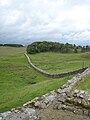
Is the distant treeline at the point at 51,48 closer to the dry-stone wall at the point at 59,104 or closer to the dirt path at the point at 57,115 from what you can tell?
the dry-stone wall at the point at 59,104

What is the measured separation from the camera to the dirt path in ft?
55.7

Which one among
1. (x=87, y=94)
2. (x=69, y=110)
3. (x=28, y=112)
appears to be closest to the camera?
(x=28, y=112)

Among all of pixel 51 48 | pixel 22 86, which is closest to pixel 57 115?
pixel 22 86

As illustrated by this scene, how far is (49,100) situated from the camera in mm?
19375

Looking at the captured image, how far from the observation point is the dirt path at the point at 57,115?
1697cm

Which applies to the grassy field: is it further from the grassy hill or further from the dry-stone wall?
the dry-stone wall

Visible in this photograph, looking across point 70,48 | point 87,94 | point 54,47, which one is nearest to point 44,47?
point 54,47

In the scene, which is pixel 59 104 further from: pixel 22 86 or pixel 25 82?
pixel 25 82

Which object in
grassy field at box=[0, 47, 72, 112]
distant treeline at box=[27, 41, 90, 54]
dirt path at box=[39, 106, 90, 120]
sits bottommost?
grassy field at box=[0, 47, 72, 112]

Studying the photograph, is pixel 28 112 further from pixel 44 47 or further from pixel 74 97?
pixel 44 47

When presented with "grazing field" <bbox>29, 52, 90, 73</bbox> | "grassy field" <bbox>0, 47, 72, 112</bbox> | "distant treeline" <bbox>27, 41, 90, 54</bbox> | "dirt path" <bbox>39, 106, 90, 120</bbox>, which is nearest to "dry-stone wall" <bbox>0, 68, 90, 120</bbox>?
"dirt path" <bbox>39, 106, 90, 120</bbox>

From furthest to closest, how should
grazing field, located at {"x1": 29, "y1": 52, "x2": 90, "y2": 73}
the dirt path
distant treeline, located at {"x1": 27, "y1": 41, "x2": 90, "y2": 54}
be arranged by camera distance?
1. distant treeline, located at {"x1": 27, "y1": 41, "x2": 90, "y2": 54}
2. grazing field, located at {"x1": 29, "y1": 52, "x2": 90, "y2": 73}
3. the dirt path

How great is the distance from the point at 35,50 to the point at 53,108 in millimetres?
108466

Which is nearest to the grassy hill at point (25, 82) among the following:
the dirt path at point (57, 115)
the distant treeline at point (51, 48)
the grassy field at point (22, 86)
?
the grassy field at point (22, 86)
